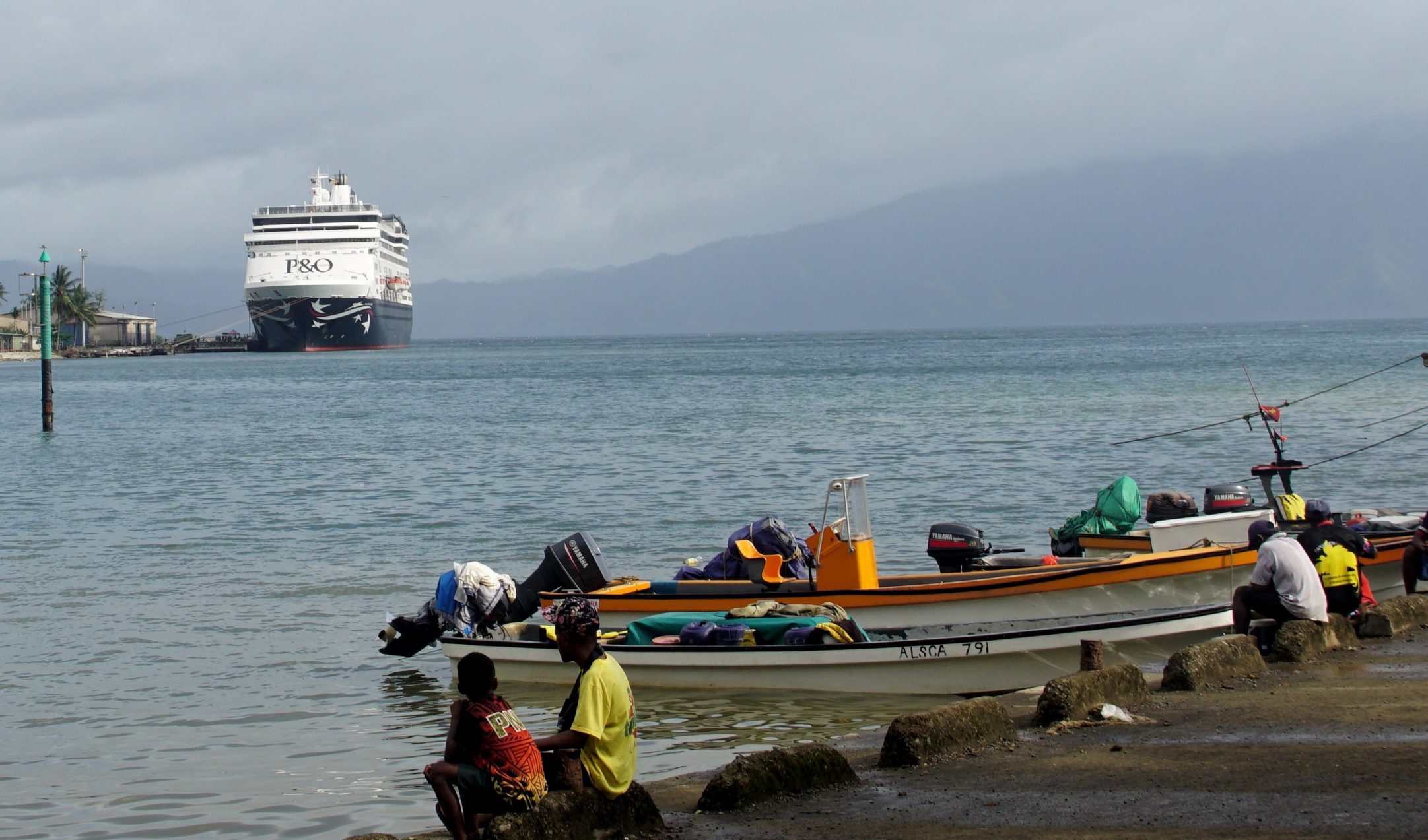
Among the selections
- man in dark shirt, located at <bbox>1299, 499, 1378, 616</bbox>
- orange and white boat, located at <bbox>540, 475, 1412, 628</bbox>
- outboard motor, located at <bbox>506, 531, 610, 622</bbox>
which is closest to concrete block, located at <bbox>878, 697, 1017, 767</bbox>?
man in dark shirt, located at <bbox>1299, 499, 1378, 616</bbox>

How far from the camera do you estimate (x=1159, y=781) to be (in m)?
6.68

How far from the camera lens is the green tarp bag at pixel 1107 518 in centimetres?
1490

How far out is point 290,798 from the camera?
8453 mm

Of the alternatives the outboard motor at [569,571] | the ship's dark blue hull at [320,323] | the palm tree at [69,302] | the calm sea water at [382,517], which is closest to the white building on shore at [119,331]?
the palm tree at [69,302]

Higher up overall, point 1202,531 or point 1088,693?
point 1202,531

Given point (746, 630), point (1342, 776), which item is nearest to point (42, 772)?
point (746, 630)

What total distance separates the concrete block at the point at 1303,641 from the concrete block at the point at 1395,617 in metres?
0.44

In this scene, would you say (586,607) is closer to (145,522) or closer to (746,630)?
(746,630)

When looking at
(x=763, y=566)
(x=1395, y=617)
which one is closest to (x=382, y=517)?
(x=763, y=566)

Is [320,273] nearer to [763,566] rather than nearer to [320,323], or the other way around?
[320,323]

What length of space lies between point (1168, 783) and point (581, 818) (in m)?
2.83

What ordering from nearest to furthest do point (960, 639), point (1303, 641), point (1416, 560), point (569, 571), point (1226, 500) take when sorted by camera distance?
point (1303, 641)
point (960, 639)
point (1416, 560)
point (569, 571)
point (1226, 500)

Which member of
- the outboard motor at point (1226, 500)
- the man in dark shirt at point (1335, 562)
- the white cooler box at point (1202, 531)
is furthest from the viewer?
the outboard motor at point (1226, 500)

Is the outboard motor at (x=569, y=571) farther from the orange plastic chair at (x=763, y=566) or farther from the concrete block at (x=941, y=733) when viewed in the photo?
the concrete block at (x=941, y=733)
